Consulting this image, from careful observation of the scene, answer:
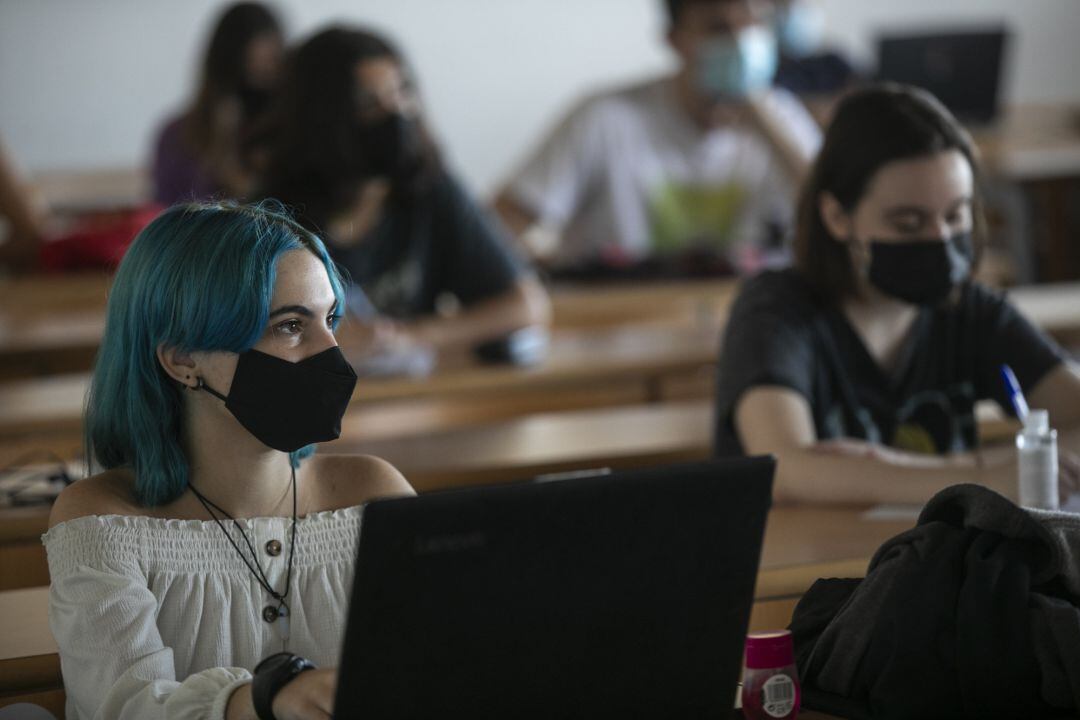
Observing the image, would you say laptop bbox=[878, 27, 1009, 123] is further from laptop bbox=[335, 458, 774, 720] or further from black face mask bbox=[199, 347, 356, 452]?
laptop bbox=[335, 458, 774, 720]

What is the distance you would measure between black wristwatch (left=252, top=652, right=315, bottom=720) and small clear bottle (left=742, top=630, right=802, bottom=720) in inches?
14.9

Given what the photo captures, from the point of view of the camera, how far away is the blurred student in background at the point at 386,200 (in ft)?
9.81

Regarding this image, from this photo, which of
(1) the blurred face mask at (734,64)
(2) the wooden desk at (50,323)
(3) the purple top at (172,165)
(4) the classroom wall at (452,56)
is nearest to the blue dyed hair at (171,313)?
(2) the wooden desk at (50,323)

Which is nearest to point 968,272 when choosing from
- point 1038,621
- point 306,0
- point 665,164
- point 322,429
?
point 1038,621

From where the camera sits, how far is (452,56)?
703 centimetres

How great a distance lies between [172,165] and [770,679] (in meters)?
3.81

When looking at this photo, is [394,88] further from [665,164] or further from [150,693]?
[150,693]

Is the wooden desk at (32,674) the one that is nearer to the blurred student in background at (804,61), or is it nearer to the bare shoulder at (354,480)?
the bare shoulder at (354,480)

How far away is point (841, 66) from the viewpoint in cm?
612

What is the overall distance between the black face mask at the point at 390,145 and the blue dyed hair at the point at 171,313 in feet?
5.08

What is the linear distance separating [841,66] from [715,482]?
209 inches

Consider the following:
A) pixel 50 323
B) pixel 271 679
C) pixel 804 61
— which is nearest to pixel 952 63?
pixel 804 61

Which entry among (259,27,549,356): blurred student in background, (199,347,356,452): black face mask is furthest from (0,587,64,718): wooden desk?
(259,27,549,356): blurred student in background

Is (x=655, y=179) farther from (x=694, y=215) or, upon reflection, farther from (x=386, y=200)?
(x=386, y=200)
